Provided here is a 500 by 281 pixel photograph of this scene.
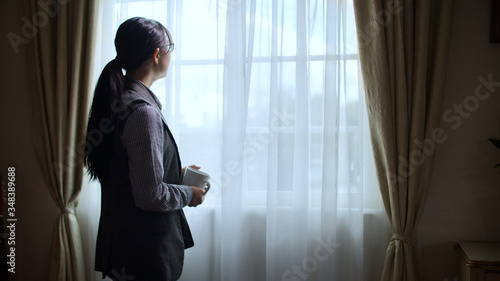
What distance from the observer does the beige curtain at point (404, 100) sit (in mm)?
1828

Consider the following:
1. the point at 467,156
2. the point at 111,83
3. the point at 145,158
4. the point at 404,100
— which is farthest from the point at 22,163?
the point at 467,156

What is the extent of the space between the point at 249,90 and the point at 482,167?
1123mm

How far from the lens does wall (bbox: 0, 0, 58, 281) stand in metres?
2.35

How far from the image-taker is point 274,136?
2047mm

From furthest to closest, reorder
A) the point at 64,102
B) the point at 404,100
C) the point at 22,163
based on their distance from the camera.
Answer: the point at 22,163 < the point at 64,102 < the point at 404,100

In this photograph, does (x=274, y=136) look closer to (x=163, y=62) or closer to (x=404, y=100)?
(x=404, y=100)

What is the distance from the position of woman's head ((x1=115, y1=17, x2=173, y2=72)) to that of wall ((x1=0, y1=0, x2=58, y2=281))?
1.23 metres

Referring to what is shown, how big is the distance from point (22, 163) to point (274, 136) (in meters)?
1.43

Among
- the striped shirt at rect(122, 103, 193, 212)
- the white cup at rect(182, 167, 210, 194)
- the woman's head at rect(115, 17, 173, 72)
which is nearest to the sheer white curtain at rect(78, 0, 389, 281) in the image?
the white cup at rect(182, 167, 210, 194)

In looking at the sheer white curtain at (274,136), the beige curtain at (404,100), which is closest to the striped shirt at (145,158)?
the sheer white curtain at (274,136)

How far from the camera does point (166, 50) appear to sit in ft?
4.85

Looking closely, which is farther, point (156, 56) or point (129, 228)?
point (156, 56)

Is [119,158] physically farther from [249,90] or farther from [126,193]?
[249,90]

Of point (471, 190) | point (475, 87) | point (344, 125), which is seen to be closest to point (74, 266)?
point (344, 125)
